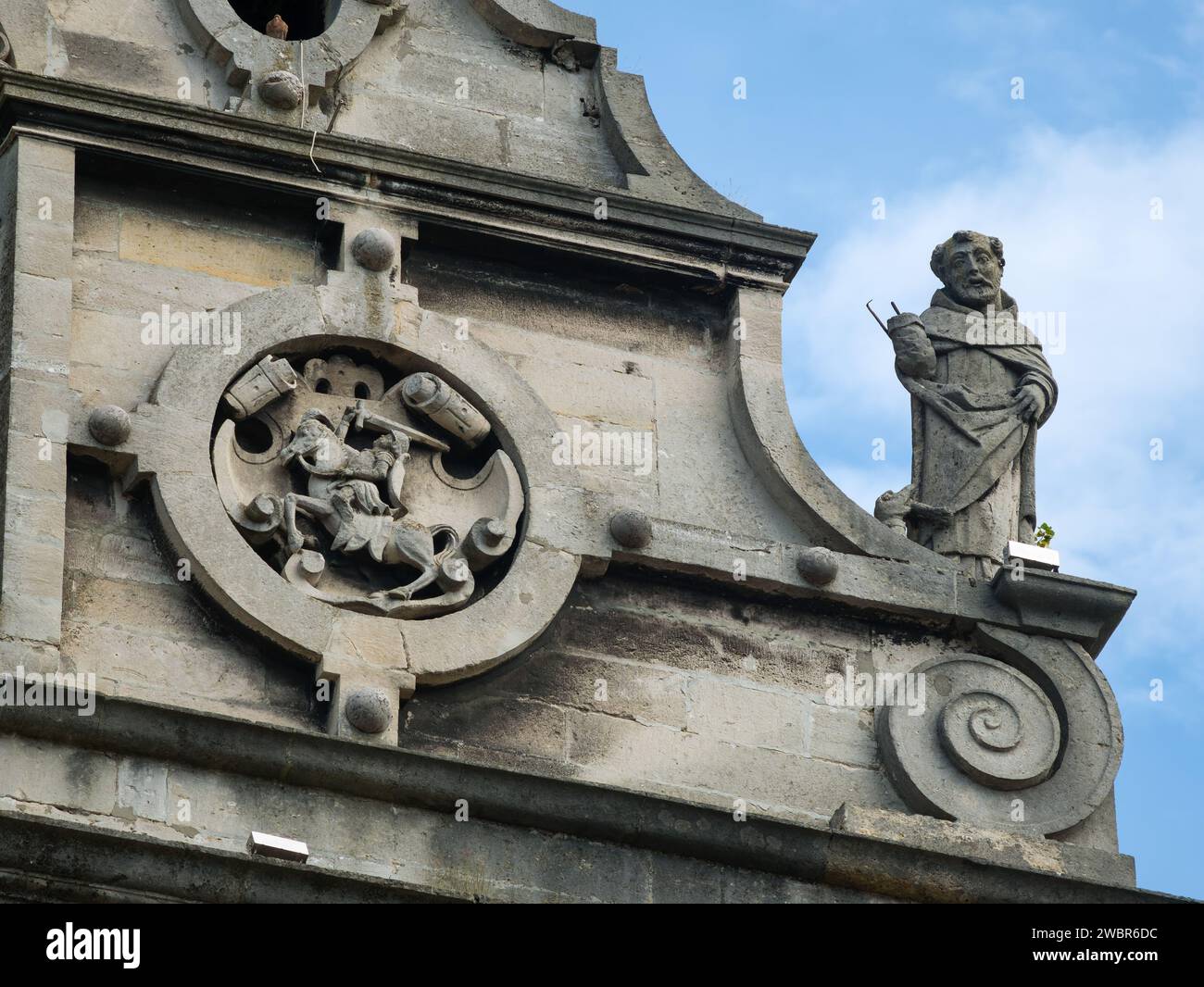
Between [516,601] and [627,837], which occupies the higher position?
[516,601]

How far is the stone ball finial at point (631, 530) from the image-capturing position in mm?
16750

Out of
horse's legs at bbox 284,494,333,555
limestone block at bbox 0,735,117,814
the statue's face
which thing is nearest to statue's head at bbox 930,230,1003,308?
the statue's face

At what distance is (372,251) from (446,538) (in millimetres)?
1441

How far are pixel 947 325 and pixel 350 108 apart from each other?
2.93 meters

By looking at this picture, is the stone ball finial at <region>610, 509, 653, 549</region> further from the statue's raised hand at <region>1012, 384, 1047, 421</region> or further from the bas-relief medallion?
the statue's raised hand at <region>1012, 384, 1047, 421</region>

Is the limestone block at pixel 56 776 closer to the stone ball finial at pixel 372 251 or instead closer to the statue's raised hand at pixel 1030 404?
the stone ball finial at pixel 372 251

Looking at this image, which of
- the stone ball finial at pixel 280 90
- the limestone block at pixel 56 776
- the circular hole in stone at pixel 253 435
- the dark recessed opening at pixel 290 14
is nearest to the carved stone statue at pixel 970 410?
the circular hole in stone at pixel 253 435

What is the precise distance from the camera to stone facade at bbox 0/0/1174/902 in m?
15.4

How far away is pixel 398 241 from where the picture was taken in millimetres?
17484

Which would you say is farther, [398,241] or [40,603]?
[398,241]

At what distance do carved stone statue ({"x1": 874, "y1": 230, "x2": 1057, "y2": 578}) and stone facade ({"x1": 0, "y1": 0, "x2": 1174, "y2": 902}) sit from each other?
17.5 inches

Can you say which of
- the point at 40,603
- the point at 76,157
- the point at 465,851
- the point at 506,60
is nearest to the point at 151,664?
the point at 40,603

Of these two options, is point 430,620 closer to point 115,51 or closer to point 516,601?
point 516,601

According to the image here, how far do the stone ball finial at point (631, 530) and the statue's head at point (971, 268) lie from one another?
230 cm
